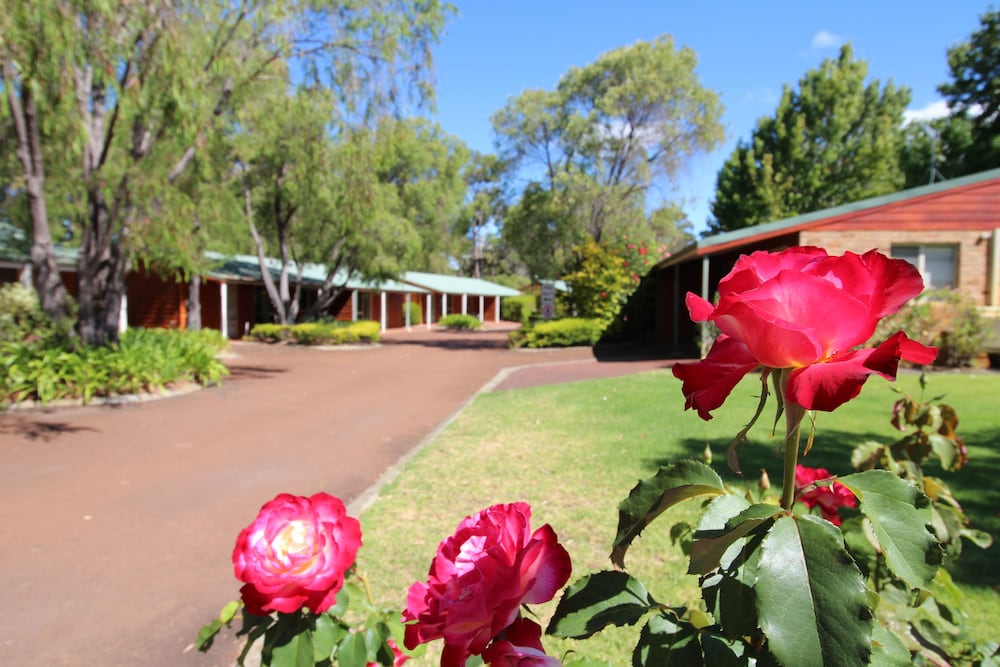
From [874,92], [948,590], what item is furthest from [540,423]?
[874,92]

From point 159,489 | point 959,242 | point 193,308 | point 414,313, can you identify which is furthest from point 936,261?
point 414,313

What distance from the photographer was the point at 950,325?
1219 centimetres

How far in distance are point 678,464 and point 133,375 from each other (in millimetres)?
11860

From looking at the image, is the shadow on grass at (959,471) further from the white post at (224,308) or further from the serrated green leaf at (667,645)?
the white post at (224,308)

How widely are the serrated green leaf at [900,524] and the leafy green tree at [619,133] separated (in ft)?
78.3

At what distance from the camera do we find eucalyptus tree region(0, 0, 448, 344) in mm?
7590

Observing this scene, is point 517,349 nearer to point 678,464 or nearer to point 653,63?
point 653,63

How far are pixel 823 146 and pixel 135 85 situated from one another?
34538mm

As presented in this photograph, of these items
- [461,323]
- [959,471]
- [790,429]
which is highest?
[461,323]

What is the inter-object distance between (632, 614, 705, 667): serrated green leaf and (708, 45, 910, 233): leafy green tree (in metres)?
34.0

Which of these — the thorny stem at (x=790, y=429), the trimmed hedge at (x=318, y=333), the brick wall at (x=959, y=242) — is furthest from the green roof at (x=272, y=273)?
the thorny stem at (x=790, y=429)

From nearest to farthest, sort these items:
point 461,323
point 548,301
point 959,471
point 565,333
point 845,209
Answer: point 959,471, point 845,209, point 548,301, point 565,333, point 461,323

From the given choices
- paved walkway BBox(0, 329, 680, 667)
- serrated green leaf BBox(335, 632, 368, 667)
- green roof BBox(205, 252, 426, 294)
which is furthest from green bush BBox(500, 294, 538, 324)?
serrated green leaf BBox(335, 632, 368, 667)

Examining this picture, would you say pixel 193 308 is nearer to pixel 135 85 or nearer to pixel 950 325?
pixel 135 85
